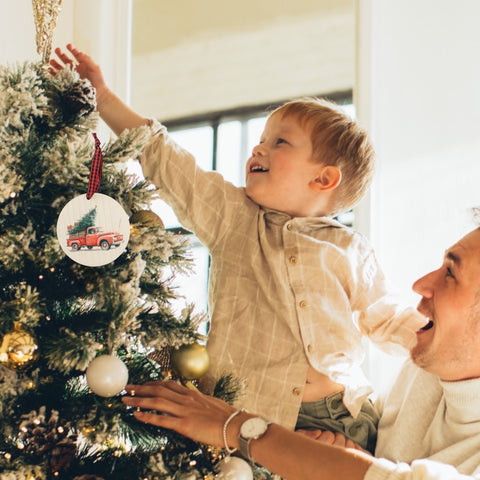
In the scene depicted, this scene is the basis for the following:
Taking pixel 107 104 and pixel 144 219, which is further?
pixel 107 104

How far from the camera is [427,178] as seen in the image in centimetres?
175

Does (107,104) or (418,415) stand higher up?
(107,104)

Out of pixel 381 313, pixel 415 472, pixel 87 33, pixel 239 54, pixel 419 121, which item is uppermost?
pixel 239 54

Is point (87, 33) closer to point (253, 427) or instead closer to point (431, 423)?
point (253, 427)

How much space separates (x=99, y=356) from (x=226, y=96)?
2062 mm

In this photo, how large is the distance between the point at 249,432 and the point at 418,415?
42 centimetres

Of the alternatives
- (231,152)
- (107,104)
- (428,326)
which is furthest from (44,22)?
(231,152)

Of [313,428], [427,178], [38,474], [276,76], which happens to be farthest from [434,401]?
[276,76]

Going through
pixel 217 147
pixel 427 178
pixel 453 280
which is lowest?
pixel 453 280

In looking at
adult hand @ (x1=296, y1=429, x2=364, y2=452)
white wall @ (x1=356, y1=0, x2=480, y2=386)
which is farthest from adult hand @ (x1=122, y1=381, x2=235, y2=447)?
white wall @ (x1=356, y1=0, x2=480, y2=386)

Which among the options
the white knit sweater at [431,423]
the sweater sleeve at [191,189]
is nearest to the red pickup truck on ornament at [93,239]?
the sweater sleeve at [191,189]

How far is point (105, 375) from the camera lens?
90cm

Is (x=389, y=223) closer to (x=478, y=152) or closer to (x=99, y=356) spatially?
(x=478, y=152)

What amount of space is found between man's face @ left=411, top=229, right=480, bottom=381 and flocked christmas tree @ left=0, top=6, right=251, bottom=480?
47 centimetres
